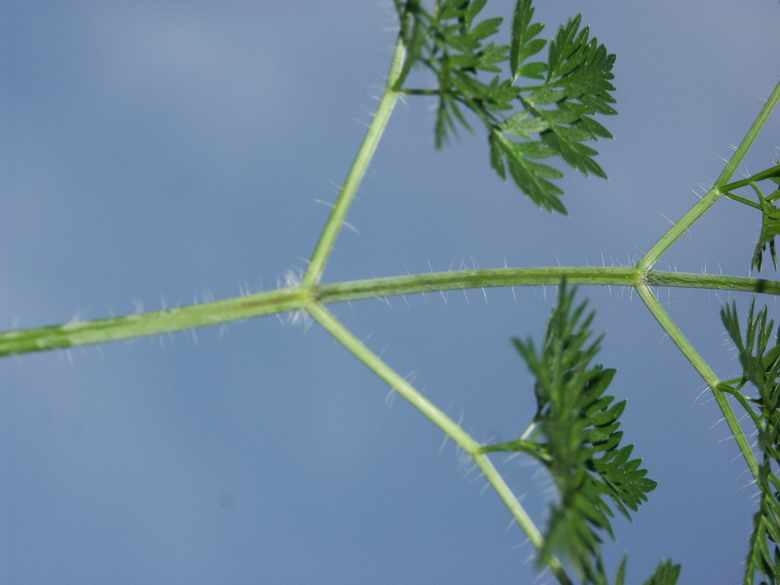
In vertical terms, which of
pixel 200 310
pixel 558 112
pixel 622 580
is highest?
pixel 558 112

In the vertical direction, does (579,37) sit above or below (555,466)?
above

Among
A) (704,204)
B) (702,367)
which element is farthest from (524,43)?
(702,367)

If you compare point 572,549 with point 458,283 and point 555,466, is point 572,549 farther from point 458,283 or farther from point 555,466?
point 458,283

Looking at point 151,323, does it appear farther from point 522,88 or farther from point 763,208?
point 763,208

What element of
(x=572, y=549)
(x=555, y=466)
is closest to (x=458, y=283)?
(x=555, y=466)

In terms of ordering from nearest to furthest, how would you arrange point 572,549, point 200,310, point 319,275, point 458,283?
point 572,549 < point 200,310 < point 319,275 < point 458,283

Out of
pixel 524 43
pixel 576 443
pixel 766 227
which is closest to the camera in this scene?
pixel 576 443
